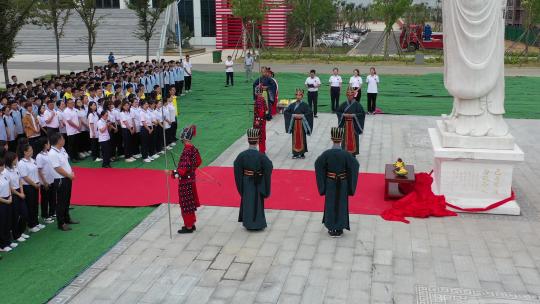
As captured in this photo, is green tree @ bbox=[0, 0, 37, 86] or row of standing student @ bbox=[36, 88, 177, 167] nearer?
row of standing student @ bbox=[36, 88, 177, 167]

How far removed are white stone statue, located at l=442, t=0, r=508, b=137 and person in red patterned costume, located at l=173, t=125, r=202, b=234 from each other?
4485 mm

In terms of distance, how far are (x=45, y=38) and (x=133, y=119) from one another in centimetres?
3510

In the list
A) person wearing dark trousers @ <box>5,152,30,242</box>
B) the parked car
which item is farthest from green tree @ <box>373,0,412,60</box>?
person wearing dark trousers @ <box>5,152,30,242</box>

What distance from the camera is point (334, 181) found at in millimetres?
8500

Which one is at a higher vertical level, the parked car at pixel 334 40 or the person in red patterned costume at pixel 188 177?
the parked car at pixel 334 40

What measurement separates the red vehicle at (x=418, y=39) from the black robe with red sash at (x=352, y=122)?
108 feet

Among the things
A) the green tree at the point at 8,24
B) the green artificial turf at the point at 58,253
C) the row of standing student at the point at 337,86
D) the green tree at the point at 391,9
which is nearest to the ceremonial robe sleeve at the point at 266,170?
the green artificial turf at the point at 58,253

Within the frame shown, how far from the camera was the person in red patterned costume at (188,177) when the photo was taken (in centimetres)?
845

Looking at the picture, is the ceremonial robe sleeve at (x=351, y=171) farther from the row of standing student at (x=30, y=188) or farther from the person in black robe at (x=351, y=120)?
the person in black robe at (x=351, y=120)

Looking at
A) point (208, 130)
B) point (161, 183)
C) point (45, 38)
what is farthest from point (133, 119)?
point (45, 38)

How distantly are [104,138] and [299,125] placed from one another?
4.38 metres

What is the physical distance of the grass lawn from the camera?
24.1 ft

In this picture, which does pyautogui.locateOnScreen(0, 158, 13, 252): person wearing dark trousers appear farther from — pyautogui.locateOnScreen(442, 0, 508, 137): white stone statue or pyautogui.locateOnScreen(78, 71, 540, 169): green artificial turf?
pyautogui.locateOnScreen(442, 0, 508, 137): white stone statue

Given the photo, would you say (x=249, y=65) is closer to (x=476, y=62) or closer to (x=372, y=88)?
(x=372, y=88)
